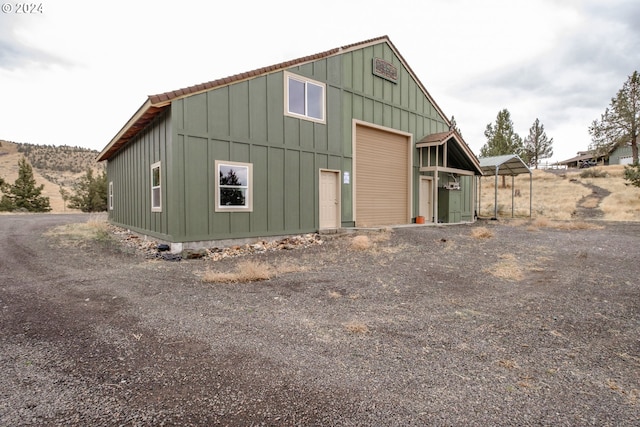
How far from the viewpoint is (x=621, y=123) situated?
1431 inches

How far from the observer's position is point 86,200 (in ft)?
90.4

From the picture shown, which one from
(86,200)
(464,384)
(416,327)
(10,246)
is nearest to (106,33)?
(10,246)

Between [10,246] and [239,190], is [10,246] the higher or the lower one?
the lower one

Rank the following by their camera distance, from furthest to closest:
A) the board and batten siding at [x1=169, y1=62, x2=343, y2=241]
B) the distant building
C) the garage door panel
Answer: the distant building → the garage door panel → the board and batten siding at [x1=169, y1=62, x2=343, y2=241]

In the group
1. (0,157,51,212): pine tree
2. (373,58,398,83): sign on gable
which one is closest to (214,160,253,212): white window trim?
(373,58,398,83): sign on gable

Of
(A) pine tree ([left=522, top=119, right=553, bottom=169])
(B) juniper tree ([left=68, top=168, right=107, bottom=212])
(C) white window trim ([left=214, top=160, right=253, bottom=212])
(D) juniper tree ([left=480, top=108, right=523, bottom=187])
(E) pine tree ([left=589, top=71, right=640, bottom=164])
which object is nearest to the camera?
(C) white window trim ([left=214, top=160, right=253, bottom=212])

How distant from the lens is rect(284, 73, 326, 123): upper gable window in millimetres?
10336

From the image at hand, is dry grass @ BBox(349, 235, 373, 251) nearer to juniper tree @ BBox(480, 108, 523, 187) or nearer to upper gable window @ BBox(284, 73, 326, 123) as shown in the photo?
upper gable window @ BBox(284, 73, 326, 123)

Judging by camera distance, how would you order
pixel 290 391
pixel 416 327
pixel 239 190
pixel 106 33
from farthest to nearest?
1. pixel 106 33
2. pixel 239 190
3. pixel 416 327
4. pixel 290 391

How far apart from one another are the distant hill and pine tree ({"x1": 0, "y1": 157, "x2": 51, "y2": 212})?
2676 centimetres

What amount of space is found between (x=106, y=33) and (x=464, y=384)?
14.6 metres

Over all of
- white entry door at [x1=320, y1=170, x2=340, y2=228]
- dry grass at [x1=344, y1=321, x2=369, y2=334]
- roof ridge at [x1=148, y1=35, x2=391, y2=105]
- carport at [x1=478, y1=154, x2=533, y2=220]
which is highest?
roof ridge at [x1=148, y1=35, x2=391, y2=105]

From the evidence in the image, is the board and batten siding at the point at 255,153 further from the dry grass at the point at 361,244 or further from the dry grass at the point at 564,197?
the dry grass at the point at 564,197

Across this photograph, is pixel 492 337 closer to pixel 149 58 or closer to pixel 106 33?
pixel 106 33
